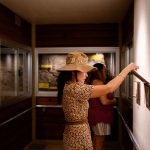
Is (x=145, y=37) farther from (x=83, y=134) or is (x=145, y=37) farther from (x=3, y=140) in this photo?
(x=3, y=140)

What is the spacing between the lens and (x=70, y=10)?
4.29 m

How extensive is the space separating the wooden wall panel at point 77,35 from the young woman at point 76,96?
121 inches

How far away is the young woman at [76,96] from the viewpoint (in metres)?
2.30

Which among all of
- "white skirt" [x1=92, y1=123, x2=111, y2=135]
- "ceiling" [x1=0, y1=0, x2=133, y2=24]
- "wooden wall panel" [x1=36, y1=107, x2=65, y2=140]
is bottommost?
"wooden wall panel" [x1=36, y1=107, x2=65, y2=140]

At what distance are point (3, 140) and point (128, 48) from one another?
7.60 feet

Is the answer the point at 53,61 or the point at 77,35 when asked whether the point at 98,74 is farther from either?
the point at 53,61

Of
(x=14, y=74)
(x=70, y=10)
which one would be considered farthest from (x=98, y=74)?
(x=14, y=74)

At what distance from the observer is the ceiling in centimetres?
386

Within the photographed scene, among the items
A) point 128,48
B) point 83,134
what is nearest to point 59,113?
point 128,48

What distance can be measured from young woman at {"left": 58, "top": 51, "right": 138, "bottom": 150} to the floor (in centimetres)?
273

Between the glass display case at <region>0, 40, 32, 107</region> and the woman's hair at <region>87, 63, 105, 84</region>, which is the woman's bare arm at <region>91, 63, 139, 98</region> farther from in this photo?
the glass display case at <region>0, 40, 32, 107</region>

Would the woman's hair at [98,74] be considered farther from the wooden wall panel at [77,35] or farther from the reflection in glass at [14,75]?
the wooden wall panel at [77,35]

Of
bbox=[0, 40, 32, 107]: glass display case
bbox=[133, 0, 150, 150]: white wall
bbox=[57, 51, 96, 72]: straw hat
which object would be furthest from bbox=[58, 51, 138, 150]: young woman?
bbox=[0, 40, 32, 107]: glass display case

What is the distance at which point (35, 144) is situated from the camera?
537 cm
